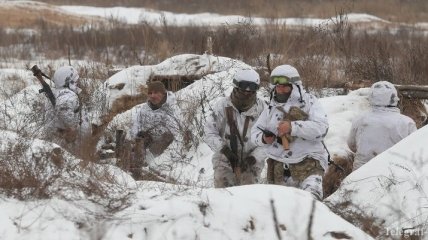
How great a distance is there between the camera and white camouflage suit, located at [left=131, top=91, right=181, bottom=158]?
7773 millimetres

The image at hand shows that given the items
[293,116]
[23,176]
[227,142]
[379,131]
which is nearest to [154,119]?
[227,142]

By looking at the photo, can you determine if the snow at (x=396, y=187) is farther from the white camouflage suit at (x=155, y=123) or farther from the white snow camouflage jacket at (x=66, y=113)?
the white snow camouflage jacket at (x=66, y=113)

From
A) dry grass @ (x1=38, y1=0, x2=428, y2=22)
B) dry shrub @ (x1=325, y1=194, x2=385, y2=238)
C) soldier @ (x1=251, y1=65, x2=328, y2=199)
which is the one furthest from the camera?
dry grass @ (x1=38, y1=0, x2=428, y2=22)

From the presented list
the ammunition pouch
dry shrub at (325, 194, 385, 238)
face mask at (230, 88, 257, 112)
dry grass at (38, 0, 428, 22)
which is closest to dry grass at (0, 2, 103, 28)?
dry grass at (38, 0, 428, 22)

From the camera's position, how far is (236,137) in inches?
245

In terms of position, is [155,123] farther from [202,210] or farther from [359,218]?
[202,210]

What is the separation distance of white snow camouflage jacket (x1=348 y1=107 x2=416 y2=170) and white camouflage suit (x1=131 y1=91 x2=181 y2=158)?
2.41 metres

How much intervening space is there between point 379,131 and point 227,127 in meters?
1.36

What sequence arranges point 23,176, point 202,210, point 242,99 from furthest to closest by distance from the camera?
1. point 242,99
2. point 23,176
3. point 202,210

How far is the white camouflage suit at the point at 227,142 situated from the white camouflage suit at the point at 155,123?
160cm

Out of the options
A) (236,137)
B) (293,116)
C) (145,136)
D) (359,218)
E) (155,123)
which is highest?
(293,116)

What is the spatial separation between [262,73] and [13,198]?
6.40 meters

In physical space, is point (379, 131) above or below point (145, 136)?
above

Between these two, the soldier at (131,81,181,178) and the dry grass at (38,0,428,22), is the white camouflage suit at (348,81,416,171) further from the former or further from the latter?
the dry grass at (38,0,428,22)
